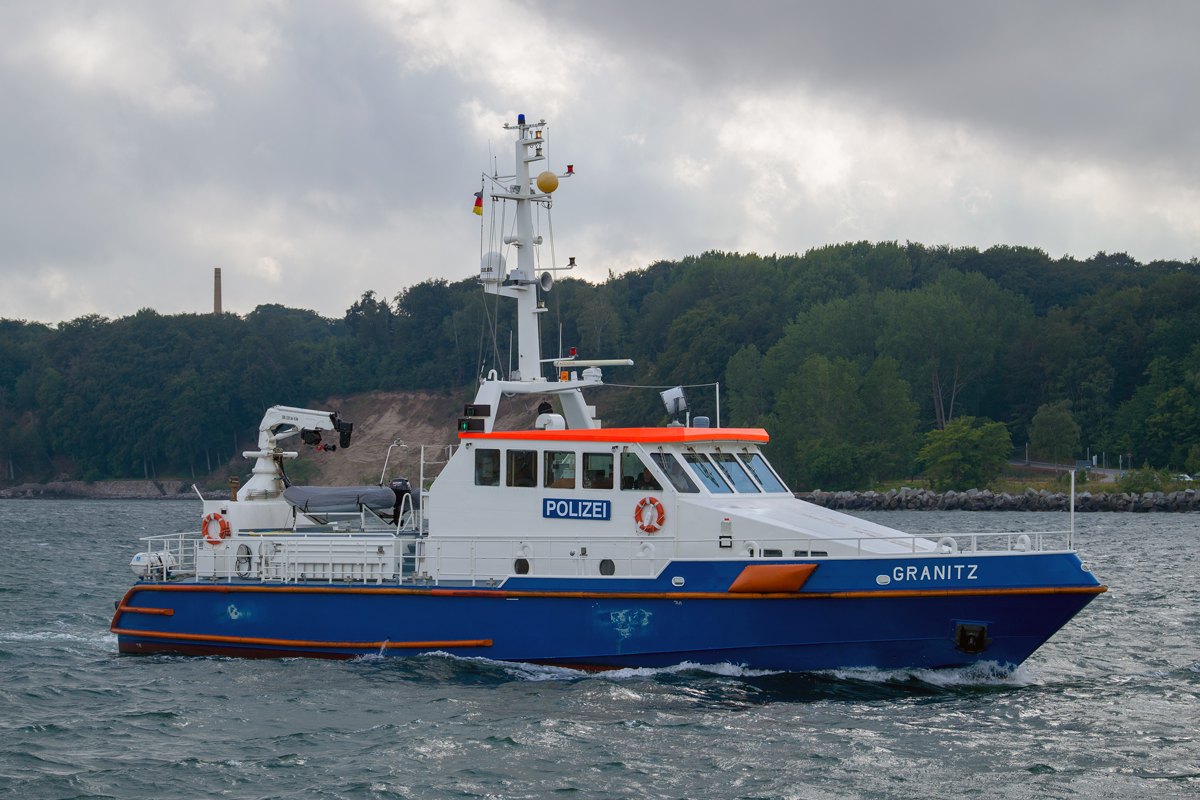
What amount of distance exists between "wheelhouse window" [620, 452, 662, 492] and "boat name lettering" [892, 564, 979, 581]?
9.66 feet

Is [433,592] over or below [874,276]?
below

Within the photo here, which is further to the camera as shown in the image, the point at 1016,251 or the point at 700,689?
the point at 1016,251

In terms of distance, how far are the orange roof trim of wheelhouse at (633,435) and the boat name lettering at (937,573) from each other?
8.90 ft

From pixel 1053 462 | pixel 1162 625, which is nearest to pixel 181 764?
pixel 1162 625

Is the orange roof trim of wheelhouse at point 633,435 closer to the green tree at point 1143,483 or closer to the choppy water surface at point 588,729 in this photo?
the choppy water surface at point 588,729

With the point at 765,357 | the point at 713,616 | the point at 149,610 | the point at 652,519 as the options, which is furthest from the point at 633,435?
the point at 765,357

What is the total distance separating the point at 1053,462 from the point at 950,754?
58.4 m

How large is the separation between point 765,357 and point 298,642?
60591mm

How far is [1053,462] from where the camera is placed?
206 ft

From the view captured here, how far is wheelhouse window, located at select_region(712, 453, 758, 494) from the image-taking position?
13141mm

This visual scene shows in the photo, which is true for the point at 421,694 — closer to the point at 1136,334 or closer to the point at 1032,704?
the point at 1032,704

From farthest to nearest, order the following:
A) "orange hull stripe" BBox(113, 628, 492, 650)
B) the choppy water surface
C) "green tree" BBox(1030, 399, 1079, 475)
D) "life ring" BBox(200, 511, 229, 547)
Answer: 1. "green tree" BBox(1030, 399, 1079, 475)
2. "life ring" BBox(200, 511, 229, 547)
3. "orange hull stripe" BBox(113, 628, 492, 650)
4. the choppy water surface

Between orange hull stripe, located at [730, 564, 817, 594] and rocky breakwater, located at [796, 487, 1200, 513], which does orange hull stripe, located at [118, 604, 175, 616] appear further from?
rocky breakwater, located at [796, 487, 1200, 513]

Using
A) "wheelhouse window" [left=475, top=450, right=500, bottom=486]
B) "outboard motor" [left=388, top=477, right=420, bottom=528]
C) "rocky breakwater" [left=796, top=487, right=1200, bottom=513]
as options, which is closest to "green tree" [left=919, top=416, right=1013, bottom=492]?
"rocky breakwater" [left=796, top=487, right=1200, bottom=513]
